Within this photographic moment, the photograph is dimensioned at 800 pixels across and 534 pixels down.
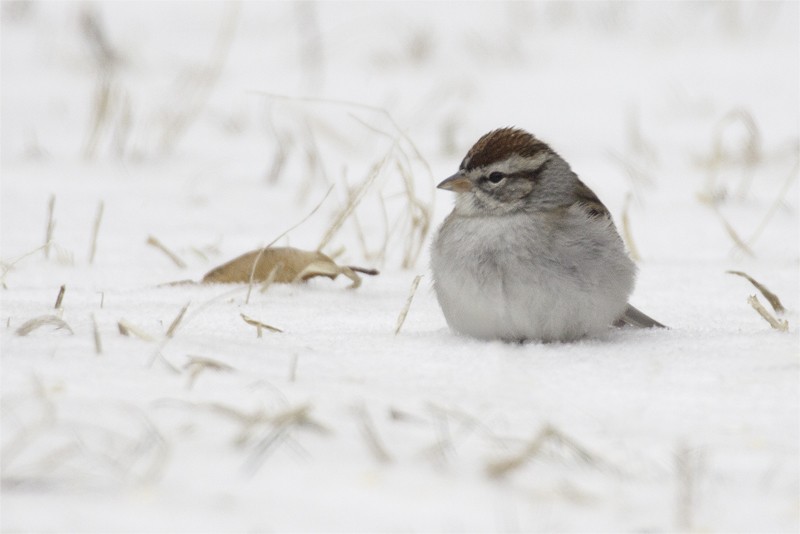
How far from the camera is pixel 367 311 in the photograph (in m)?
4.67

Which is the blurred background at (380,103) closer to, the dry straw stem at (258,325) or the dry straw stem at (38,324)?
the dry straw stem at (258,325)

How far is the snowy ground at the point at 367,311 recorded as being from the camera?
2465 mm

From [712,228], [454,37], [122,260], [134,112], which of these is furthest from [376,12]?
[122,260]

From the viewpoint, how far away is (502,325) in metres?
3.87

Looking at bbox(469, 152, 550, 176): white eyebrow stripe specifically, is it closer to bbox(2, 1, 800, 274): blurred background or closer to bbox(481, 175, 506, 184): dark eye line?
bbox(481, 175, 506, 184): dark eye line

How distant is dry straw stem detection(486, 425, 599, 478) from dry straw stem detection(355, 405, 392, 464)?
22 cm

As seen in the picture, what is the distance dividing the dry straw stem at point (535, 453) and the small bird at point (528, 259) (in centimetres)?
118

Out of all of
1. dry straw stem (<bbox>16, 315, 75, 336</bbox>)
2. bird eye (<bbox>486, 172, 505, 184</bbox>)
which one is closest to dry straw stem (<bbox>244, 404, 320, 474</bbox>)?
dry straw stem (<bbox>16, 315, 75, 336</bbox>)

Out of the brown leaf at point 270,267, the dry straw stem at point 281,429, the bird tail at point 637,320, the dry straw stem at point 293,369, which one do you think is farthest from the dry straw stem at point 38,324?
the bird tail at point 637,320

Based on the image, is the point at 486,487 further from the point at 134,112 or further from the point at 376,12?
the point at 376,12

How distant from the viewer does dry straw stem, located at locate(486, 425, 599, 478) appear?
8.23 feet

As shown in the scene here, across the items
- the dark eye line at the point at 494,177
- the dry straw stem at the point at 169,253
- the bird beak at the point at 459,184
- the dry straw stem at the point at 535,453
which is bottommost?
the dry straw stem at the point at 169,253

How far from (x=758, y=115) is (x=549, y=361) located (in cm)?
675

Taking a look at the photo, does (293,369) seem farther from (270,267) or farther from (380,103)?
(380,103)
